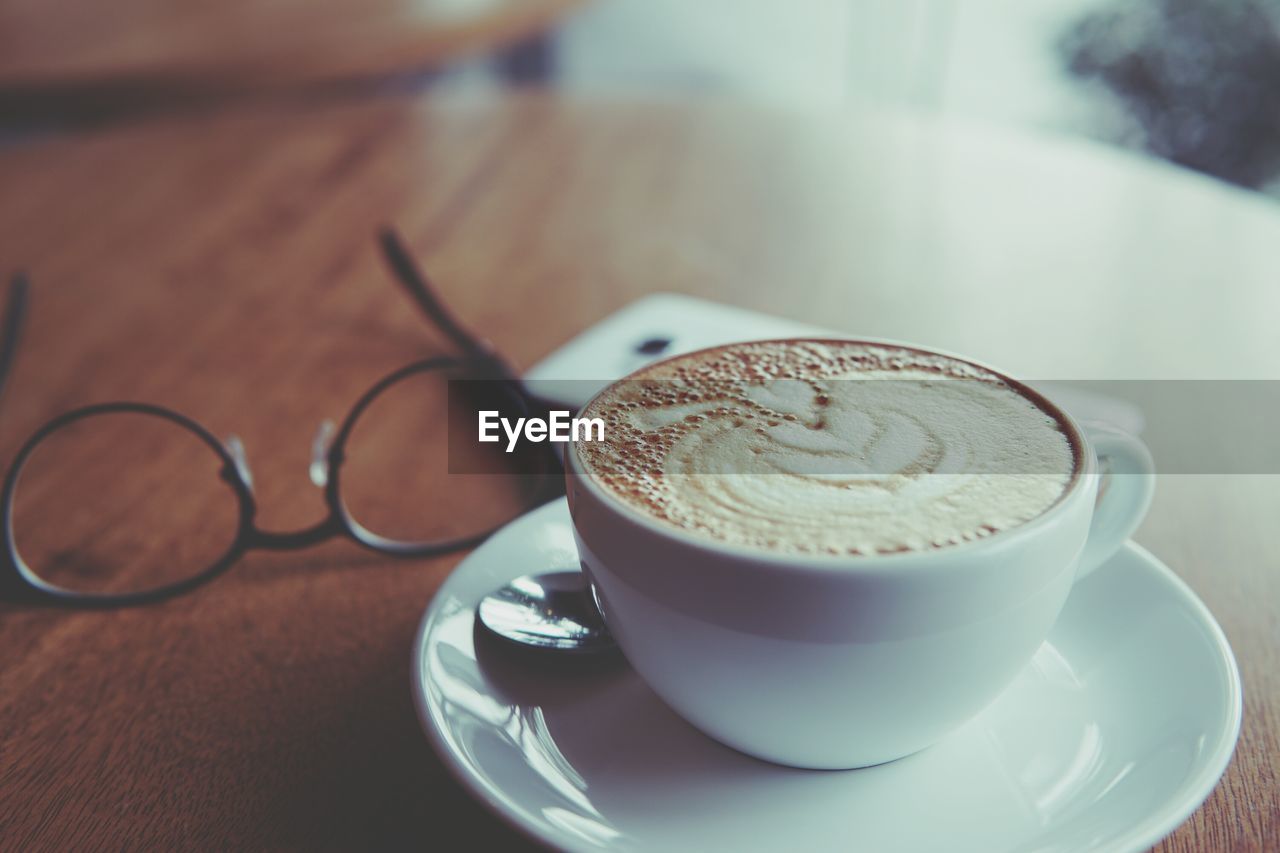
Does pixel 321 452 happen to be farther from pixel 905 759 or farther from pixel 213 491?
pixel 905 759

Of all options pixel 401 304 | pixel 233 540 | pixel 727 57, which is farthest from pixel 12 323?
pixel 727 57

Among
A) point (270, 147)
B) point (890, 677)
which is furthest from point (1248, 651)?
point (270, 147)

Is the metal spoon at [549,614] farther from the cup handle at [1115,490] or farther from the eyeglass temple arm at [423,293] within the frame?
the eyeglass temple arm at [423,293]

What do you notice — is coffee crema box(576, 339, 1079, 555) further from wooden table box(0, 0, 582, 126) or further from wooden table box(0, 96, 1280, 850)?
wooden table box(0, 0, 582, 126)

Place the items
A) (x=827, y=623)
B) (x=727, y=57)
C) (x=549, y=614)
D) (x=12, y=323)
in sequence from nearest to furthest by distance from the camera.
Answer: (x=827, y=623)
(x=549, y=614)
(x=12, y=323)
(x=727, y=57)

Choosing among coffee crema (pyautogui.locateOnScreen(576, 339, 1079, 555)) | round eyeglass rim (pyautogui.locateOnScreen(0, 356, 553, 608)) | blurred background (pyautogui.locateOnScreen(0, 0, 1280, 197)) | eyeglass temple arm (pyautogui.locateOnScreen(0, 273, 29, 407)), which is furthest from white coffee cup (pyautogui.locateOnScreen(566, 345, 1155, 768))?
blurred background (pyautogui.locateOnScreen(0, 0, 1280, 197))

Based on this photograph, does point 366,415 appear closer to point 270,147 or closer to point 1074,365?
point 1074,365

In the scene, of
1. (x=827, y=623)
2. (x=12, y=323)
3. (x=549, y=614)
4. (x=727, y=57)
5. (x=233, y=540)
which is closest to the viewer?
(x=827, y=623)
